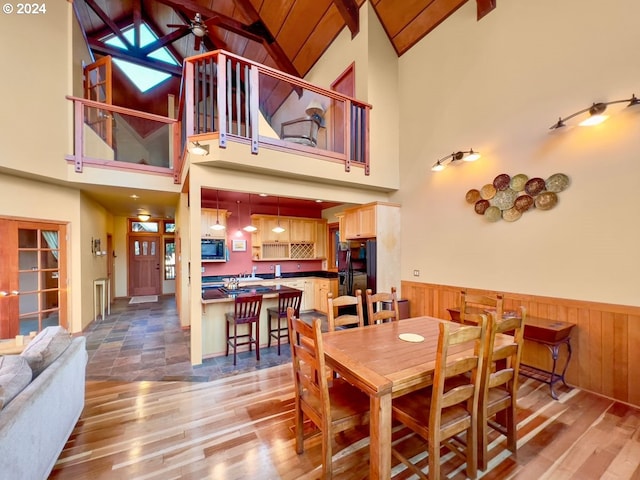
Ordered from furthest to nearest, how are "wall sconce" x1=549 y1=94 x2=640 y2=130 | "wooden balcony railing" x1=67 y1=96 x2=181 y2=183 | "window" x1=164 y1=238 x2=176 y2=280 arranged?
1. "window" x1=164 y1=238 x2=176 y2=280
2. "wooden balcony railing" x1=67 y1=96 x2=181 y2=183
3. "wall sconce" x1=549 y1=94 x2=640 y2=130

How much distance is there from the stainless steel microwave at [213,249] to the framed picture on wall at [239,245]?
0.38 metres

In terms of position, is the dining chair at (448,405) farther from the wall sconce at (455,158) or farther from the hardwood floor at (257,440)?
the wall sconce at (455,158)

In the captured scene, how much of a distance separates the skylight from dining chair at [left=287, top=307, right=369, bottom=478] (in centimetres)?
942

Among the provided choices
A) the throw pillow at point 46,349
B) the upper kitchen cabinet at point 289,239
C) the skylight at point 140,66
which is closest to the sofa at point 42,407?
the throw pillow at point 46,349

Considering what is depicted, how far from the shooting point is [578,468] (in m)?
1.85

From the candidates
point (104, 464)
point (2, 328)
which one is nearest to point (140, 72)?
point (2, 328)

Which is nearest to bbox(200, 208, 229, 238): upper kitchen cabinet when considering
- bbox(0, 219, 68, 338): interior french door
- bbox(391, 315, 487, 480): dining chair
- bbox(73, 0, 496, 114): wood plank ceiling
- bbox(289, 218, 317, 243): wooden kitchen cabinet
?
bbox(289, 218, 317, 243): wooden kitchen cabinet

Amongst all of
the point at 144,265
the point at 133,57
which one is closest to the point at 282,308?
the point at 144,265

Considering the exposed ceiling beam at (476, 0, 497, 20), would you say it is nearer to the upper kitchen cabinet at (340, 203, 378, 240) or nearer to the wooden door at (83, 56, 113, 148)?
the upper kitchen cabinet at (340, 203, 378, 240)

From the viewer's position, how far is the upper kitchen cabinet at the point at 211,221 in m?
5.71

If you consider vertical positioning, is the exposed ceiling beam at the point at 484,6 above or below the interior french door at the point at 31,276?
above

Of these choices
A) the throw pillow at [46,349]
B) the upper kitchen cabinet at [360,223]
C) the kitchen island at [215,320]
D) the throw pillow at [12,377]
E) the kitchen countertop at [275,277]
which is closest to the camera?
the throw pillow at [12,377]

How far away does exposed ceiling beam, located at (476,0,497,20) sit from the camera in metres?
3.59

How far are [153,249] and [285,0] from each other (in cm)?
760
